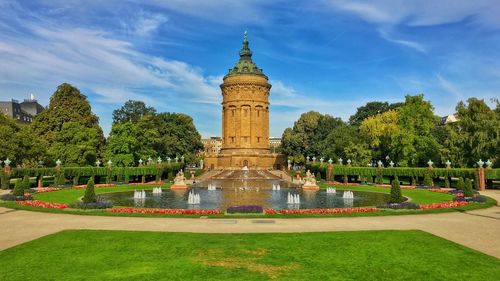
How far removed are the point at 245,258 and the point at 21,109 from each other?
9259 cm

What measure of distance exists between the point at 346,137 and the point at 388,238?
184ft

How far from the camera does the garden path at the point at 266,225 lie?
52.7 feet

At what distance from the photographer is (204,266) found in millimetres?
11445

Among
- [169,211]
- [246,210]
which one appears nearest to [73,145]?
[169,211]

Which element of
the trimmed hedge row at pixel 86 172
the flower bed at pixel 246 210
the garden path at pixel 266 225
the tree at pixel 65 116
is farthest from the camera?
the tree at pixel 65 116

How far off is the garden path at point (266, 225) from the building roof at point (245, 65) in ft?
272

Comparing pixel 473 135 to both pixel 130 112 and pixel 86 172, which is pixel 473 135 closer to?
pixel 86 172

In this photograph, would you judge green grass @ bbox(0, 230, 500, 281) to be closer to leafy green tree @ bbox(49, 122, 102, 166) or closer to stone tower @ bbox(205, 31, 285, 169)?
leafy green tree @ bbox(49, 122, 102, 166)

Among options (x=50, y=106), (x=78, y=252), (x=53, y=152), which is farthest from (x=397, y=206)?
(x=50, y=106)

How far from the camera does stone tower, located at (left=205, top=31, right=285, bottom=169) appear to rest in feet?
325

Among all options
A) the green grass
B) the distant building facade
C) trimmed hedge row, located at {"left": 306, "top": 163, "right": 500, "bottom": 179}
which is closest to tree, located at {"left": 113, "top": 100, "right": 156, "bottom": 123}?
the distant building facade

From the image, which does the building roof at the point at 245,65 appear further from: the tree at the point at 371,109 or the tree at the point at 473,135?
the tree at the point at 473,135

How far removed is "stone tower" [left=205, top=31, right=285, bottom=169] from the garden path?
76.1 metres

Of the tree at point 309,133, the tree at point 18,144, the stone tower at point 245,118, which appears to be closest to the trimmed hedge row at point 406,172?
the tree at point 309,133
